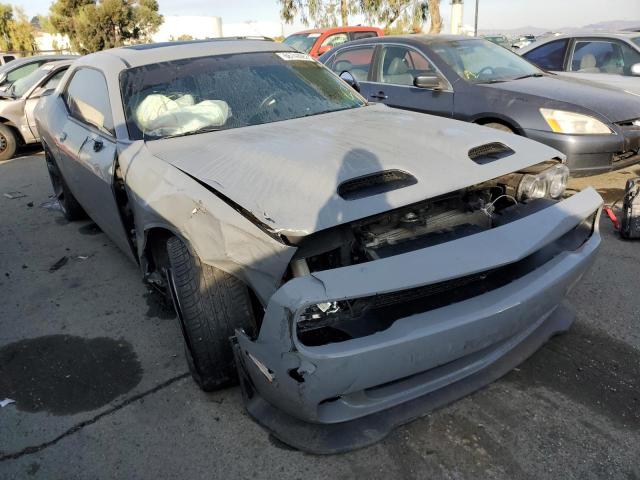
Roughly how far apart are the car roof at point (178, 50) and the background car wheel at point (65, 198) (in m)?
1.46

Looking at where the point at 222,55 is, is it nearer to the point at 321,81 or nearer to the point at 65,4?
the point at 321,81

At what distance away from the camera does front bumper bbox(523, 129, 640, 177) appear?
4520 mm

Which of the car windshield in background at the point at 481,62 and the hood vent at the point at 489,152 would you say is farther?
the car windshield in background at the point at 481,62

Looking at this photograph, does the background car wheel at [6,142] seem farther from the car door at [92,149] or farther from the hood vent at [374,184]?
the hood vent at [374,184]

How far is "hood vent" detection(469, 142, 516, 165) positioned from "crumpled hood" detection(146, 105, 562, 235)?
32mm

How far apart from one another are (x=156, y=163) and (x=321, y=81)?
1516 millimetres

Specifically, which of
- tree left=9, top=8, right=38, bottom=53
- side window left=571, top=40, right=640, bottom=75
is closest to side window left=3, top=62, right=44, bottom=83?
side window left=571, top=40, right=640, bottom=75

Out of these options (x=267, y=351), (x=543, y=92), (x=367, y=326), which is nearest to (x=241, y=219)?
(x=267, y=351)

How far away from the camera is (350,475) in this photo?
1.95m

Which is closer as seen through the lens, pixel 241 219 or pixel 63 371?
pixel 241 219

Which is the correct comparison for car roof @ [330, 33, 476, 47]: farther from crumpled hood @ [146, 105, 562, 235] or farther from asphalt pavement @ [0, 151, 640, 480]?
asphalt pavement @ [0, 151, 640, 480]

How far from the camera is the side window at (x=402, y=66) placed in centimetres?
557

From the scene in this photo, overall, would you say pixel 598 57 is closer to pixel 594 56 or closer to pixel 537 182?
pixel 594 56

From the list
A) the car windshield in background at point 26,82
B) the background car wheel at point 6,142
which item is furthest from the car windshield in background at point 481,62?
the background car wheel at point 6,142
